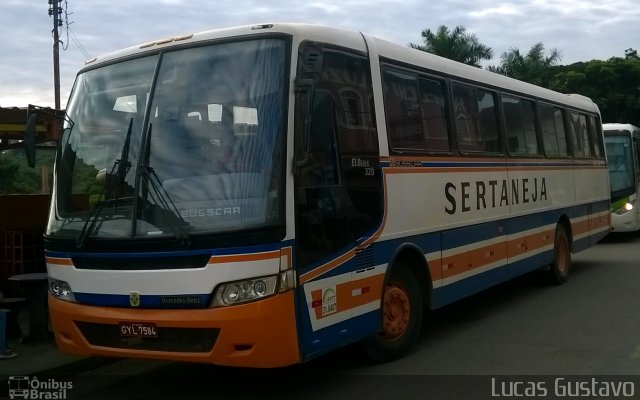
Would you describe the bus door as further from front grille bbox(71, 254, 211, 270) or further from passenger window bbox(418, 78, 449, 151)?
passenger window bbox(418, 78, 449, 151)

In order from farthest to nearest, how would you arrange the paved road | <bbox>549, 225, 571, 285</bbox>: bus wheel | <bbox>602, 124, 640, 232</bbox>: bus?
<bbox>602, 124, 640, 232</bbox>: bus, <bbox>549, 225, 571, 285</bbox>: bus wheel, the paved road

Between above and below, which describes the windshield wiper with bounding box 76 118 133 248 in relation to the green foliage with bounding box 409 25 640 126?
below

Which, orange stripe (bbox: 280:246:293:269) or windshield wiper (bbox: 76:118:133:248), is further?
windshield wiper (bbox: 76:118:133:248)

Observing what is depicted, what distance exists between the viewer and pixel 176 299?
16.8 ft

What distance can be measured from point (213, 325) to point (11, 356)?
10.5 ft

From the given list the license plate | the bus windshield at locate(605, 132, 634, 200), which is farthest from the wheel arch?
the bus windshield at locate(605, 132, 634, 200)

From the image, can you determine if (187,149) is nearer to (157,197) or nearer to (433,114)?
(157,197)

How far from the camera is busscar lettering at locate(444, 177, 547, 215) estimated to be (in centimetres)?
778

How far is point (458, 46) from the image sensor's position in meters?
33.5

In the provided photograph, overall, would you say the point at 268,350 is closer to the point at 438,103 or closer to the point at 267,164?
the point at 267,164

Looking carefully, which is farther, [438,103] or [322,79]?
[438,103]

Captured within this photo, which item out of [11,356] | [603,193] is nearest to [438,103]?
[11,356]

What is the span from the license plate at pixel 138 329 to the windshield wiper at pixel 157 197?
672mm

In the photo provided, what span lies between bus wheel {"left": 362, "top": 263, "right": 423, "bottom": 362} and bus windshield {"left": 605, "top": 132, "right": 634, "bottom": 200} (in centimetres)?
1313
